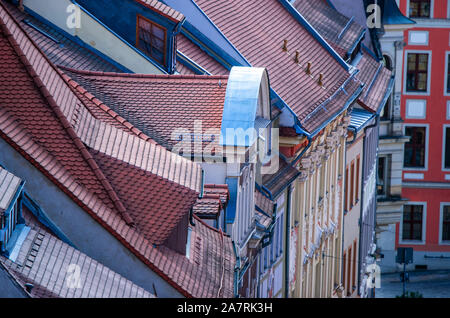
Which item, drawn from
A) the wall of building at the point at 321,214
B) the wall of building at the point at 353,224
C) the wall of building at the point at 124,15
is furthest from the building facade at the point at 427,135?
the wall of building at the point at 124,15

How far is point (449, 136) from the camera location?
245ft

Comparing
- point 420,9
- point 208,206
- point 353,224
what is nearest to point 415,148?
point 420,9

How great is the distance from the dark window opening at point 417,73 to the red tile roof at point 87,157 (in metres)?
50.8

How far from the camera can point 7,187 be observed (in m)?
18.5

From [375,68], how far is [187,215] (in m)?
31.5

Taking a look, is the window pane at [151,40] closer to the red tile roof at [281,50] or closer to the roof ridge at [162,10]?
the roof ridge at [162,10]

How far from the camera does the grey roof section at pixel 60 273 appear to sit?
712 inches

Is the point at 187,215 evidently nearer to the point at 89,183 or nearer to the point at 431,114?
the point at 89,183

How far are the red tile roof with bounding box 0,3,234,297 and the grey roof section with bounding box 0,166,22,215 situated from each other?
3.09 feet

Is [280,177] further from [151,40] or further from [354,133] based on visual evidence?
[354,133]

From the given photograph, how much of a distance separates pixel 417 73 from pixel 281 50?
114 ft

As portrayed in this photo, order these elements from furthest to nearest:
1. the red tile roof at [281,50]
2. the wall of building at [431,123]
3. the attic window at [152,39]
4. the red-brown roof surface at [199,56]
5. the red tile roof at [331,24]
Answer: the wall of building at [431,123], the red tile roof at [331,24], the red tile roof at [281,50], the red-brown roof surface at [199,56], the attic window at [152,39]

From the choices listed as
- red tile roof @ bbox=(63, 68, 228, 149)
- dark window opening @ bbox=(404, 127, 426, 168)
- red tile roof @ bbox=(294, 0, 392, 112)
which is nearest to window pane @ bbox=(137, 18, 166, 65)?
red tile roof @ bbox=(63, 68, 228, 149)
